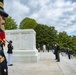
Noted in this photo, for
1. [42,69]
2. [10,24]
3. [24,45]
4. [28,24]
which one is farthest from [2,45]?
[28,24]

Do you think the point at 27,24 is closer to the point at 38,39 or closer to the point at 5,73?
the point at 38,39

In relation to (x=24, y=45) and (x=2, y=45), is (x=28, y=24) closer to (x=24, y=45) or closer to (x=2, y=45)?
(x=24, y=45)

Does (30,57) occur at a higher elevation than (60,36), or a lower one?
lower

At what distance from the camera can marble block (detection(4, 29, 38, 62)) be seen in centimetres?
1673

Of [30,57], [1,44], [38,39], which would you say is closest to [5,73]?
[1,44]

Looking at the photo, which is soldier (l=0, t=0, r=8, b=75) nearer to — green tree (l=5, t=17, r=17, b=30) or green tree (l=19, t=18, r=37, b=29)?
green tree (l=5, t=17, r=17, b=30)

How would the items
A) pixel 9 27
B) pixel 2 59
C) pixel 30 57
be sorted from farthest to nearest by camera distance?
pixel 9 27, pixel 30 57, pixel 2 59

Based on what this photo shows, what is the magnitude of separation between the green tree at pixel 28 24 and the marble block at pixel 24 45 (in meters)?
56.8

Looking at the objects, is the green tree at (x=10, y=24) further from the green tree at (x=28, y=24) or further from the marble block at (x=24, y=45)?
the marble block at (x=24, y=45)

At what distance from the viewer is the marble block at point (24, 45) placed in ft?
54.9

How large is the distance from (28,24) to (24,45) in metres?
57.8

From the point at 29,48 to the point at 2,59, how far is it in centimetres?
1541

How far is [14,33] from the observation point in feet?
58.0

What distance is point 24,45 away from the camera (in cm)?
1722
